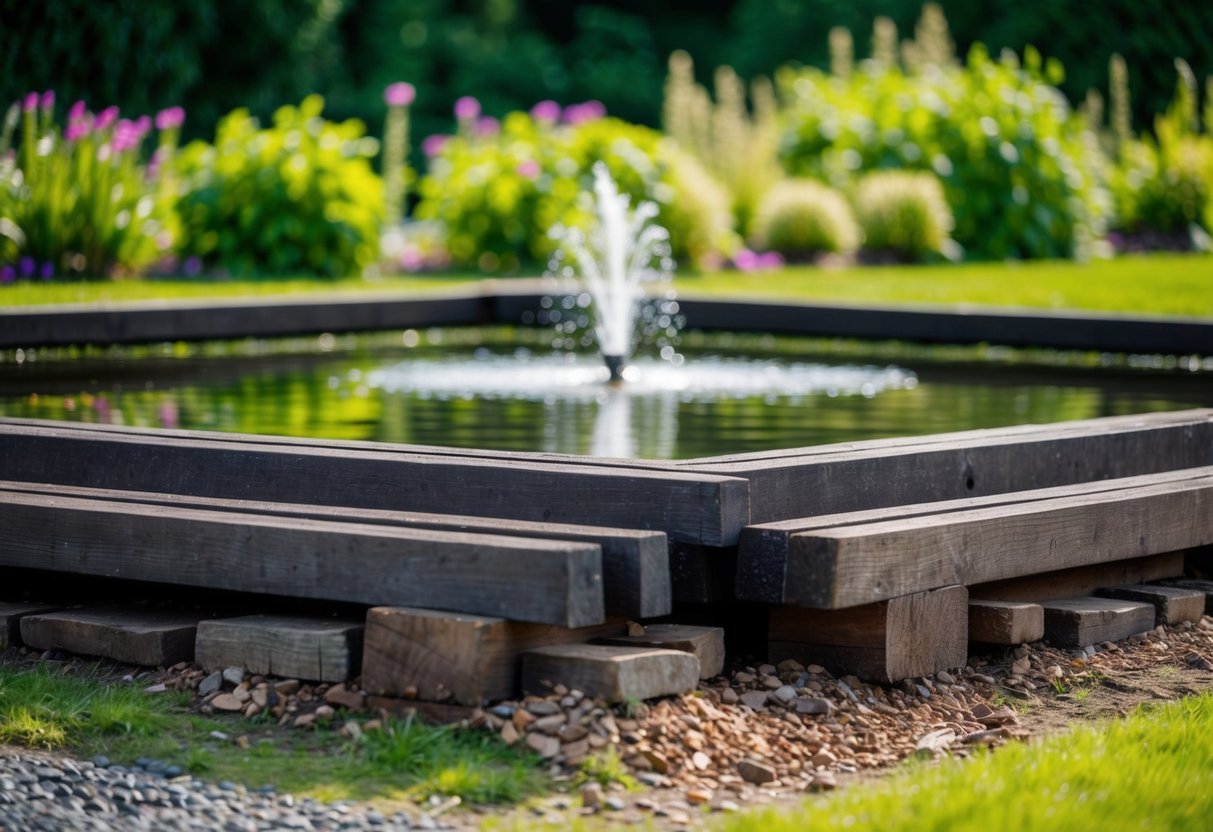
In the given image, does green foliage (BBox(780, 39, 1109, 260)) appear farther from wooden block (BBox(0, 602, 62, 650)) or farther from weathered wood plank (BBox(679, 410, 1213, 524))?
wooden block (BBox(0, 602, 62, 650))

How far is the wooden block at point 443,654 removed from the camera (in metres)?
3.66

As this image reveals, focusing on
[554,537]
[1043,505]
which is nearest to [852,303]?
[1043,505]

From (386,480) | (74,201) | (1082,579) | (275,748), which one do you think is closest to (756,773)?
(275,748)

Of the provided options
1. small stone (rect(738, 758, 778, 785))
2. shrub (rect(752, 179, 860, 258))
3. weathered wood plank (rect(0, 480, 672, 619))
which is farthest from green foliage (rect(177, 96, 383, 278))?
small stone (rect(738, 758, 778, 785))

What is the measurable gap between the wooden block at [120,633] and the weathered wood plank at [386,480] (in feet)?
1.62

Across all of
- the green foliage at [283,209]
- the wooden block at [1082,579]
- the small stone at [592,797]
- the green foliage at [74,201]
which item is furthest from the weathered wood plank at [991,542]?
the green foliage at [283,209]

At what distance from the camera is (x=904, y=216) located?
14977mm

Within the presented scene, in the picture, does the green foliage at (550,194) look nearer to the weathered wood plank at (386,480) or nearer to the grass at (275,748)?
the weathered wood plank at (386,480)

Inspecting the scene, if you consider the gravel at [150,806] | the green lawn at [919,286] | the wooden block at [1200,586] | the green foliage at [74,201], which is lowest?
the gravel at [150,806]

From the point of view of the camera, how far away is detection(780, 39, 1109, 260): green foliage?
1560cm

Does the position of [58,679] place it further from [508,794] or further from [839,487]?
[839,487]

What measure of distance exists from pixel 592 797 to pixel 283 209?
10526 mm

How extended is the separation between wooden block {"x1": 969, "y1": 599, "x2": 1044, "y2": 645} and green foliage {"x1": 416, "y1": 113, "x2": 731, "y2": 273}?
999 centimetres

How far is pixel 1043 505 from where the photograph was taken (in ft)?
14.7
